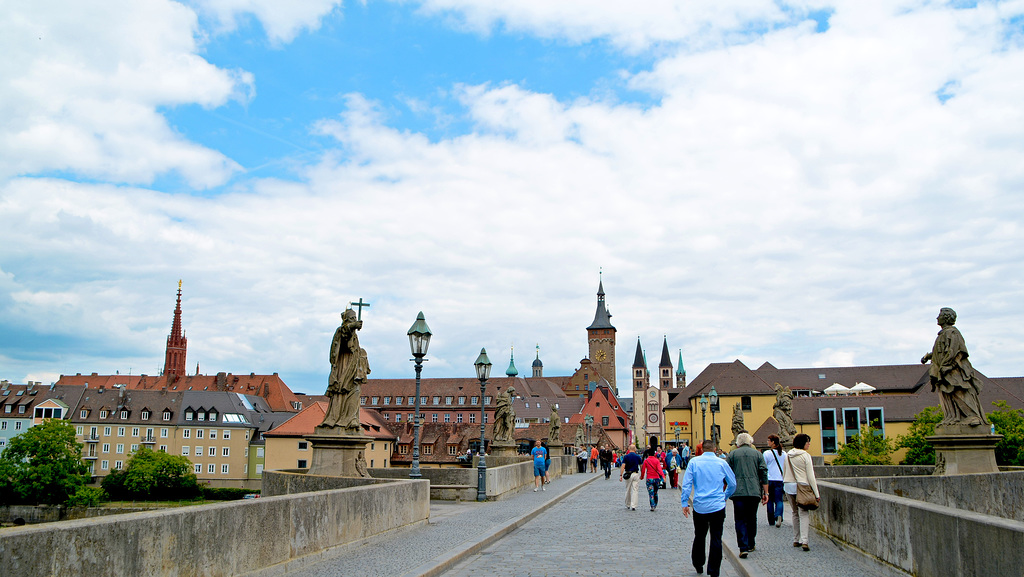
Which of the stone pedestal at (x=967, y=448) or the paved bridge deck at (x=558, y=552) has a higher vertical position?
the stone pedestal at (x=967, y=448)

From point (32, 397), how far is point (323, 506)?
118524mm

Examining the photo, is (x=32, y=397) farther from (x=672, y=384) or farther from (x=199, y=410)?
(x=672, y=384)

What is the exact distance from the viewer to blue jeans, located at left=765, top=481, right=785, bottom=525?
13.9 m

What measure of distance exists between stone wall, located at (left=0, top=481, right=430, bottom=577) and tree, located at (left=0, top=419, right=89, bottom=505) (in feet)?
243

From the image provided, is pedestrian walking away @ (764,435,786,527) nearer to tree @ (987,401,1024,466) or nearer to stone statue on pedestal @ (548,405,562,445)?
tree @ (987,401,1024,466)

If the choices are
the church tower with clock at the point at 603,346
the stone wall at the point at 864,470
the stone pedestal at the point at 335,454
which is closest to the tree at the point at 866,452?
the stone wall at the point at 864,470

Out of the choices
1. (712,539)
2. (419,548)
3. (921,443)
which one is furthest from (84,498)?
(712,539)

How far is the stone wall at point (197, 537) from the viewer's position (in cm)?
489

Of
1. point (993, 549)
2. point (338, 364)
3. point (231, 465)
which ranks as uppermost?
point (338, 364)

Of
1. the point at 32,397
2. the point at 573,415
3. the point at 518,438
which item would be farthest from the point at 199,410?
the point at 573,415

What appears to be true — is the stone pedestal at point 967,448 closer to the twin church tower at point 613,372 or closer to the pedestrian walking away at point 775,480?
the pedestrian walking away at point 775,480

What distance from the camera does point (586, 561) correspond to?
9.80 meters

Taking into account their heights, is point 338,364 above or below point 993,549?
above

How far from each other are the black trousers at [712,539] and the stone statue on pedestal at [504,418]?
60.2 feet
